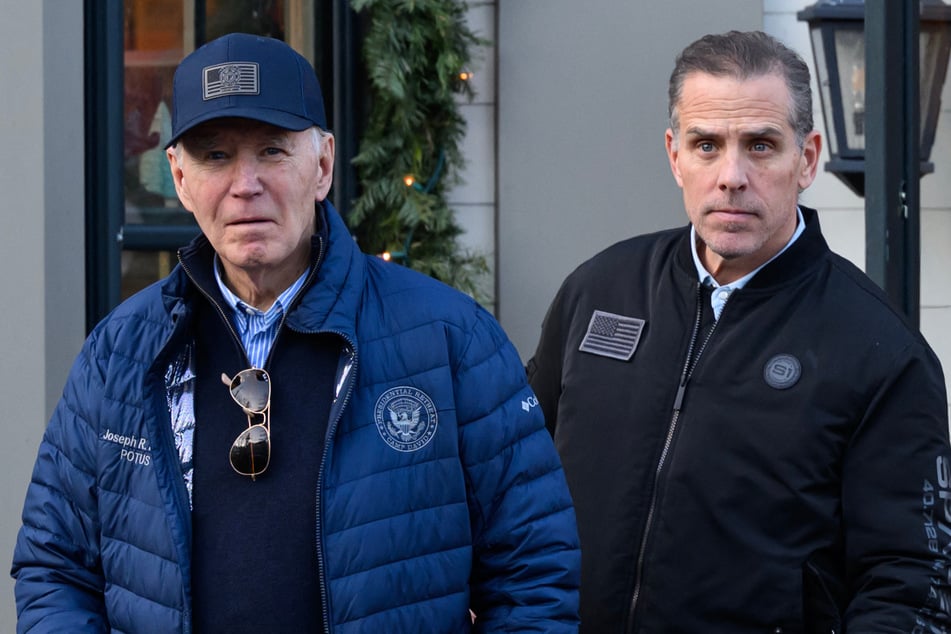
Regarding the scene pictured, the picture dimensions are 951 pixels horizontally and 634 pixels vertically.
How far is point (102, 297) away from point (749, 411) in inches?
92.9

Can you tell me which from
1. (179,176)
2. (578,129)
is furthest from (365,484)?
(578,129)

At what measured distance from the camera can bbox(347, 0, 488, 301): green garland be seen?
16.8 feet

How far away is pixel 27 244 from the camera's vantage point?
402 cm

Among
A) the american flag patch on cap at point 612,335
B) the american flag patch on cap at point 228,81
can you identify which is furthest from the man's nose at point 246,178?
the american flag patch on cap at point 612,335

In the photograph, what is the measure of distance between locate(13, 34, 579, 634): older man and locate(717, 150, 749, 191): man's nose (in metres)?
0.61

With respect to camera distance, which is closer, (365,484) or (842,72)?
(365,484)

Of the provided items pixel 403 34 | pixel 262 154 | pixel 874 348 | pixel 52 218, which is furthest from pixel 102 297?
pixel 874 348

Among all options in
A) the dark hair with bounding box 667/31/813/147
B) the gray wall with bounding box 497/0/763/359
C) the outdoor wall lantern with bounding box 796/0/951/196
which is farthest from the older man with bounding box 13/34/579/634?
the gray wall with bounding box 497/0/763/359

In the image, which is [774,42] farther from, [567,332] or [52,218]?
[52,218]

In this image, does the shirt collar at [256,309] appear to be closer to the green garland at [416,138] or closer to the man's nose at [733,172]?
the man's nose at [733,172]

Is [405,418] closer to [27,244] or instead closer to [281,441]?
[281,441]

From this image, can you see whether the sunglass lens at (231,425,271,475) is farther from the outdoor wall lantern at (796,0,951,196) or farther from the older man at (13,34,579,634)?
the outdoor wall lantern at (796,0,951,196)

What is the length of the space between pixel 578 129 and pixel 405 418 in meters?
3.04

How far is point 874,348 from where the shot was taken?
8.79ft
